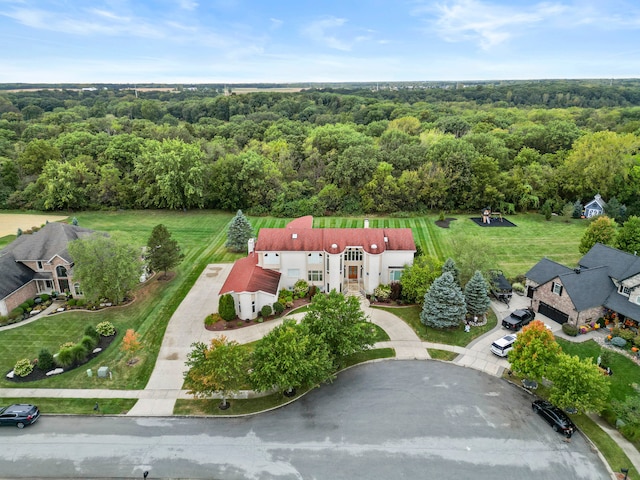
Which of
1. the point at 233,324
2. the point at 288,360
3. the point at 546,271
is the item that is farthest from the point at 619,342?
the point at 233,324

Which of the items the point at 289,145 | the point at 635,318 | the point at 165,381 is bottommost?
the point at 165,381

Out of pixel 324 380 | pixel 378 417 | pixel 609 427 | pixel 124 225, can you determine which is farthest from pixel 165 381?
pixel 124 225

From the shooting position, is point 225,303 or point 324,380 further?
point 225,303

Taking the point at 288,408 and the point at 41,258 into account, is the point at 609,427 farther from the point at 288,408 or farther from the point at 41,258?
the point at 41,258

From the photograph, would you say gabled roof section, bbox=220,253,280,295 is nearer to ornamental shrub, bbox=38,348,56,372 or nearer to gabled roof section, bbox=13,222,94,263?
ornamental shrub, bbox=38,348,56,372

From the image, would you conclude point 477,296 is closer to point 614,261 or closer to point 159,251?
point 614,261
